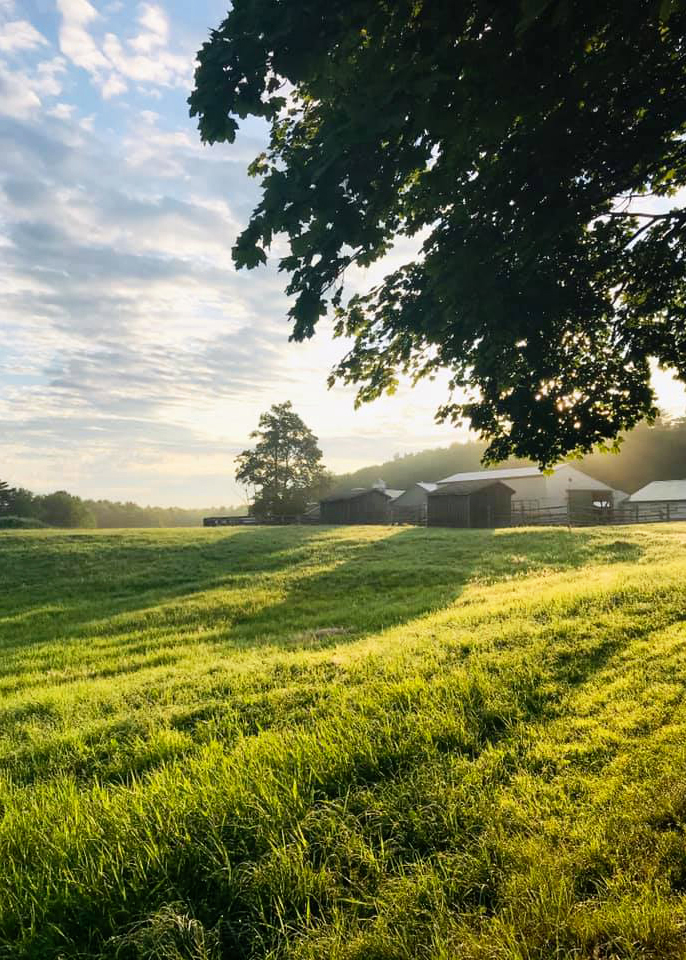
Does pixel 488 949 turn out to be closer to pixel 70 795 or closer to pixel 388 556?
pixel 70 795

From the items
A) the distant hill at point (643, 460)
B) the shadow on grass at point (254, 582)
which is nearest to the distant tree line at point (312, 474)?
the distant hill at point (643, 460)

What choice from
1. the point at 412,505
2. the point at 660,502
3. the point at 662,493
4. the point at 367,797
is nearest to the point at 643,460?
the point at 662,493

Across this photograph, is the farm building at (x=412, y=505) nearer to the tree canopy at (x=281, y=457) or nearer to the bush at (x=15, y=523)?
the tree canopy at (x=281, y=457)

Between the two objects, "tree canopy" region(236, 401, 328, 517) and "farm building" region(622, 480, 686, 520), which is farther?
"tree canopy" region(236, 401, 328, 517)

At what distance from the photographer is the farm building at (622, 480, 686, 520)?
53.2 m

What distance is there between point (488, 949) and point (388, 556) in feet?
77.4

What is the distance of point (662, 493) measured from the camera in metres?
61.5

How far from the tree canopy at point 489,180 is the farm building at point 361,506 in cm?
5519

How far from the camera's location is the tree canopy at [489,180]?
159 inches

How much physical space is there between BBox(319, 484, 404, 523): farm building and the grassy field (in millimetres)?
53332

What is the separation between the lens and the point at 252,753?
4.68 metres

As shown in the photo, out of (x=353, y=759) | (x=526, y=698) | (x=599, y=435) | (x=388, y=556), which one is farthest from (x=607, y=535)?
(x=353, y=759)

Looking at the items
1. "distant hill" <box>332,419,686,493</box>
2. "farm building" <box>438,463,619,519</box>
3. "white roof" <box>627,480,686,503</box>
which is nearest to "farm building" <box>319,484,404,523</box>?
"farm building" <box>438,463,619,519</box>

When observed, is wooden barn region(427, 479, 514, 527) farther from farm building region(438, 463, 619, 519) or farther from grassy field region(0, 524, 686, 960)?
grassy field region(0, 524, 686, 960)
